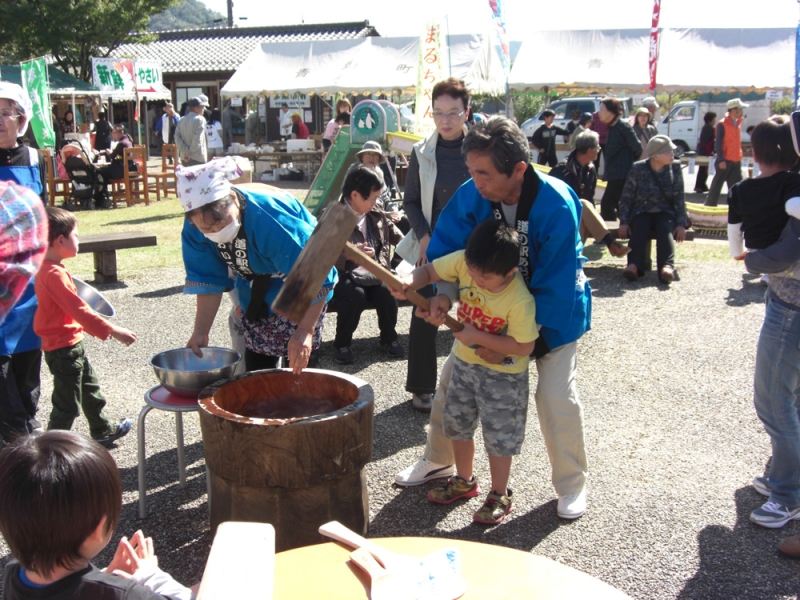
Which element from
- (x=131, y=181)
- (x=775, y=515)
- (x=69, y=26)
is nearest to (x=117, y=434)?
(x=775, y=515)

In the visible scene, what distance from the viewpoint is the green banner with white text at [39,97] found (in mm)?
12188

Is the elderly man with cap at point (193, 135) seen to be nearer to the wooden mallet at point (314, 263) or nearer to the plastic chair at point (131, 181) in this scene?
the plastic chair at point (131, 181)

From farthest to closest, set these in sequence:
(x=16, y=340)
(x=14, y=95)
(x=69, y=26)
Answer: (x=69, y=26), (x=14, y=95), (x=16, y=340)

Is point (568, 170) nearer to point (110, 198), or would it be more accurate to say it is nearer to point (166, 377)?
point (166, 377)

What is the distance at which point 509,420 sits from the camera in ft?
9.75

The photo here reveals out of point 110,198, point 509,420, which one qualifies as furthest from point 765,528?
point 110,198

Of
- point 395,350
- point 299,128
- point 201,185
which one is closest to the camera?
point 201,185

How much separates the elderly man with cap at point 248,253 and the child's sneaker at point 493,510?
3.36 ft

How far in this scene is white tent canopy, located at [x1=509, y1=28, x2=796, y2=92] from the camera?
54.9 ft

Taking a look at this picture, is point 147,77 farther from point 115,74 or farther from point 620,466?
point 620,466

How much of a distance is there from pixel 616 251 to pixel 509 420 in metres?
3.21

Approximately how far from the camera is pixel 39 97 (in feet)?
41.4

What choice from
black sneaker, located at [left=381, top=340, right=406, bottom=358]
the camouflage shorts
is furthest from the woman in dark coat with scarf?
the camouflage shorts

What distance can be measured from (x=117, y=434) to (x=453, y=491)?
6.42ft
